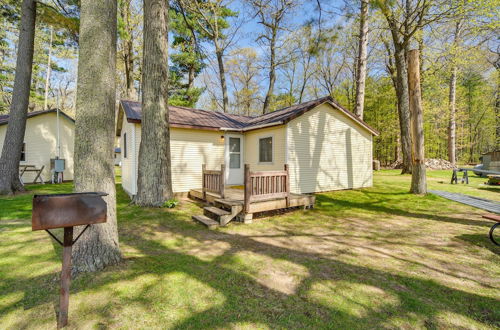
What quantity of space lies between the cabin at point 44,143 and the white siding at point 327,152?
42.9 feet

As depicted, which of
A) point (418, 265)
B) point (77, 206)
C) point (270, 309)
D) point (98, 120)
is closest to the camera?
point (77, 206)

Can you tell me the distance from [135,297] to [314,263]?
2.46 meters

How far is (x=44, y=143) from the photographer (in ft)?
44.0

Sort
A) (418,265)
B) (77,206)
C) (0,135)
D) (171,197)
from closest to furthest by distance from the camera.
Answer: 1. (77,206)
2. (418,265)
3. (171,197)
4. (0,135)

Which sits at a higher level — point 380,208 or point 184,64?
point 184,64

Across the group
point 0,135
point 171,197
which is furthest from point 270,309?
point 0,135

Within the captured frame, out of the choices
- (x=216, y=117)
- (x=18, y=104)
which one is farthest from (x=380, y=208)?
(x=18, y=104)

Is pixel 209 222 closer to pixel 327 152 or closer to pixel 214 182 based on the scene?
pixel 214 182

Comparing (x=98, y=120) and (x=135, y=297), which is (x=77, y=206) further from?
(x=98, y=120)

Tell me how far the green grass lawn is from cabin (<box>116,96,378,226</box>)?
3.12 m

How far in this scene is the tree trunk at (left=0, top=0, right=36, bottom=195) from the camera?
885 centimetres

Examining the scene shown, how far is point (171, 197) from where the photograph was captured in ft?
24.2

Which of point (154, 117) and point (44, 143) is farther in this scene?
point (44, 143)

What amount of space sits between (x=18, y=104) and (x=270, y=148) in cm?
985
